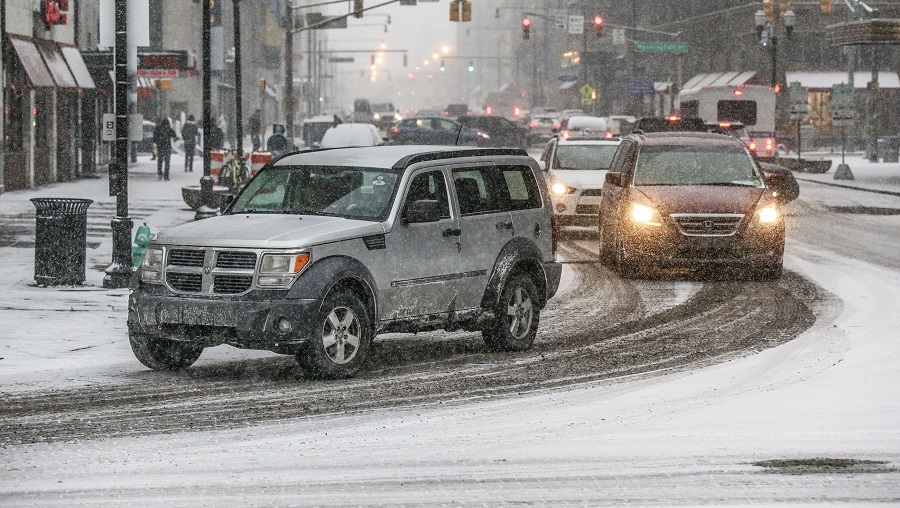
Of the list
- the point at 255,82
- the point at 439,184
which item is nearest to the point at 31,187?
the point at 439,184

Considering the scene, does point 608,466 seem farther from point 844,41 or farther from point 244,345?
point 844,41

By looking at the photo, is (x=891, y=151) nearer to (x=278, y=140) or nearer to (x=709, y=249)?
(x=278, y=140)

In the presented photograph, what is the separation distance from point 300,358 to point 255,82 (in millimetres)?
103942

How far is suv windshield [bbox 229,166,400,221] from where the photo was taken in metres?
11.8

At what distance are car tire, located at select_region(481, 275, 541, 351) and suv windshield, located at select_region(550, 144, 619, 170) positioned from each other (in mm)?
12627

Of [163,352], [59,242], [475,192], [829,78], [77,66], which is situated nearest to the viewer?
[163,352]

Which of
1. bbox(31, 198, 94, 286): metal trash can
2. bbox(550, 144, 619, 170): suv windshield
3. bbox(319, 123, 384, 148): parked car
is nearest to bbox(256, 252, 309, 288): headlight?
bbox(31, 198, 94, 286): metal trash can

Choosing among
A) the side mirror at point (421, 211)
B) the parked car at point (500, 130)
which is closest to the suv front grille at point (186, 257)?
the side mirror at point (421, 211)

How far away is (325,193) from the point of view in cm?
1195

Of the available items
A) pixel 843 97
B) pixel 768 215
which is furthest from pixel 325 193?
pixel 843 97

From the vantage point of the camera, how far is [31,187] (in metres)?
37.4

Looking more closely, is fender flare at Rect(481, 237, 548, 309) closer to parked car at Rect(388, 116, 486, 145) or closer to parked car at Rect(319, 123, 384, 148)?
parked car at Rect(319, 123, 384, 148)

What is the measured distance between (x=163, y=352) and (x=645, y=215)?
8496 mm

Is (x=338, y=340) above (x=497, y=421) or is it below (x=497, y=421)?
above
